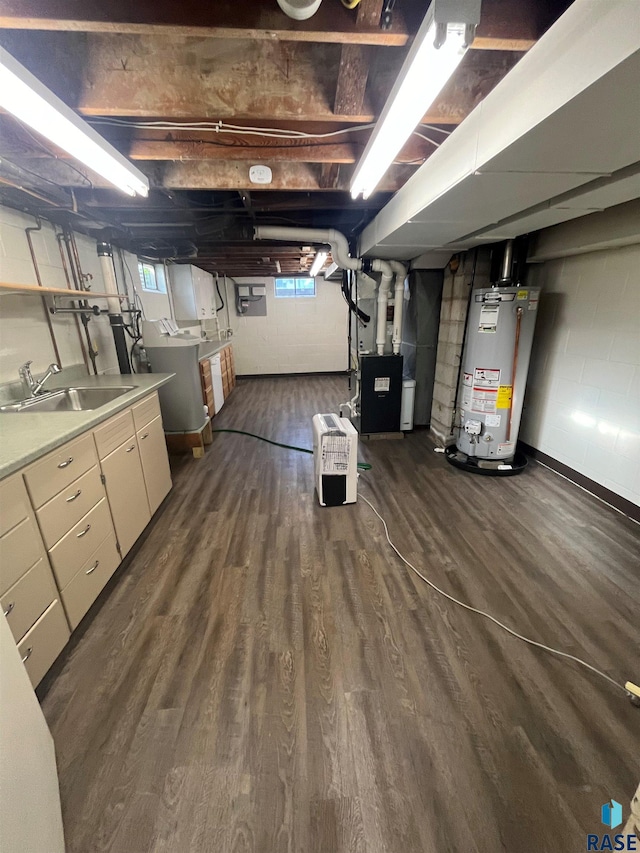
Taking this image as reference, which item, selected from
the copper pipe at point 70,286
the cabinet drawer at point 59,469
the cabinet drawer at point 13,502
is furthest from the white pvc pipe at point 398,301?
the cabinet drawer at point 13,502

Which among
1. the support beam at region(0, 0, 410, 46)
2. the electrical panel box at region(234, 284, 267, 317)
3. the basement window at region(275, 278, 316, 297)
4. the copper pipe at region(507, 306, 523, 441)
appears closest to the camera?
the support beam at region(0, 0, 410, 46)

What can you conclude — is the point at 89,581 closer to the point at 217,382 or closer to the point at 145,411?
the point at 145,411

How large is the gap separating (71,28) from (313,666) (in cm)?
248

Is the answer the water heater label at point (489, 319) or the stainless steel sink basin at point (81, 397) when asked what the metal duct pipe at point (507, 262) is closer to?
the water heater label at point (489, 319)

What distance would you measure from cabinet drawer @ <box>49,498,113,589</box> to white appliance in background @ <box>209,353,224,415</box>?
3.19m

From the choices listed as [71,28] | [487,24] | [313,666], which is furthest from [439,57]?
[313,666]

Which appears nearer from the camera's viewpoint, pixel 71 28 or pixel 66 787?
pixel 71 28

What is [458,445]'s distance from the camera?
348 centimetres

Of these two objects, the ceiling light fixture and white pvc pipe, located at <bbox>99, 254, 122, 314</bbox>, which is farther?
white pvc pipe, located at <bbox>99, 254, 122, 314</bbox>

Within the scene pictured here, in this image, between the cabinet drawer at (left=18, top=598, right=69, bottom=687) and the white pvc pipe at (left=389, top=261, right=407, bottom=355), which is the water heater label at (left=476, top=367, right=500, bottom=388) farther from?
the cabinet drawer at (left=18, top=598, right=69, bottom=687)

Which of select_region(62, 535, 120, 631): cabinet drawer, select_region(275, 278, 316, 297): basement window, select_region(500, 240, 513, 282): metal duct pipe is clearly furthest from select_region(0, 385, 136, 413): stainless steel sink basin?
select_region(275, 278, 316, 297): basement window

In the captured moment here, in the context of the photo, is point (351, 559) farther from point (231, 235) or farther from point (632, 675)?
point (231, 235)

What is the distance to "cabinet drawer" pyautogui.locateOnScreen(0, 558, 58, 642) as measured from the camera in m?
1.23

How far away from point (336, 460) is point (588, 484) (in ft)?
7.20
